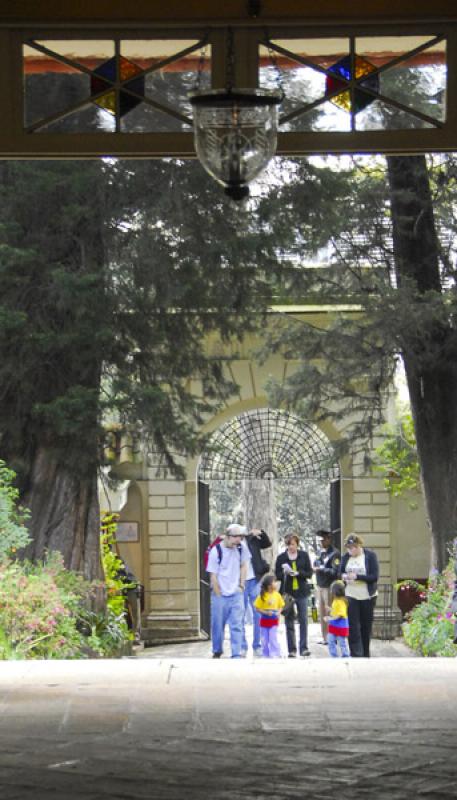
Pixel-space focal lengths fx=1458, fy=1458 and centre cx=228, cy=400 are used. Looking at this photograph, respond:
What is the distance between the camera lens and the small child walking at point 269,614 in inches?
627

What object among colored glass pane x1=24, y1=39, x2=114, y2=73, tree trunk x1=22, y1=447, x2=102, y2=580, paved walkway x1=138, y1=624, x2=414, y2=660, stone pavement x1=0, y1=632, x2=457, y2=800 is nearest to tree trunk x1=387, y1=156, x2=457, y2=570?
paved walkway x1=138, y1=624, x2=414, y2=660

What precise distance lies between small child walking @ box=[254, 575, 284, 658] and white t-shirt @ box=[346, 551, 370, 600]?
0.77 metres

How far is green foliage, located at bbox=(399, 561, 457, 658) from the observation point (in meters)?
15.4

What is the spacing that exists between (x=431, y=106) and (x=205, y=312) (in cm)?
824

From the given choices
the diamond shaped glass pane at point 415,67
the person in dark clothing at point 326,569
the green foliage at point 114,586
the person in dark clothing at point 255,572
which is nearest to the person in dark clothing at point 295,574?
the person in dark clothing at point 255,572

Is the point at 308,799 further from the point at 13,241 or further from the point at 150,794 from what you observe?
the point at 13,241

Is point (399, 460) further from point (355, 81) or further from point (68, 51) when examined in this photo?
point (68, 51)

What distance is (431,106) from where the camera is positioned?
10102 millimetres

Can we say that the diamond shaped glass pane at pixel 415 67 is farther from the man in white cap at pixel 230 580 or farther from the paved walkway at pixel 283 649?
the paved walkway at pixel 283 649

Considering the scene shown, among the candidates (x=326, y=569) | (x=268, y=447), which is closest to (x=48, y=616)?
(x=326, y=569)

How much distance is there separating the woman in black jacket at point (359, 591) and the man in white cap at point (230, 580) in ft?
3.96

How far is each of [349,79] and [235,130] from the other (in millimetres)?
2538

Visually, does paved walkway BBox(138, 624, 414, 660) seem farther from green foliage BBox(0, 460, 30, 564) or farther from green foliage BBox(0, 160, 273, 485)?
green foliage BBox(0, 460, 30, 564)

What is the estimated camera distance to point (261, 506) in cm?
2955
